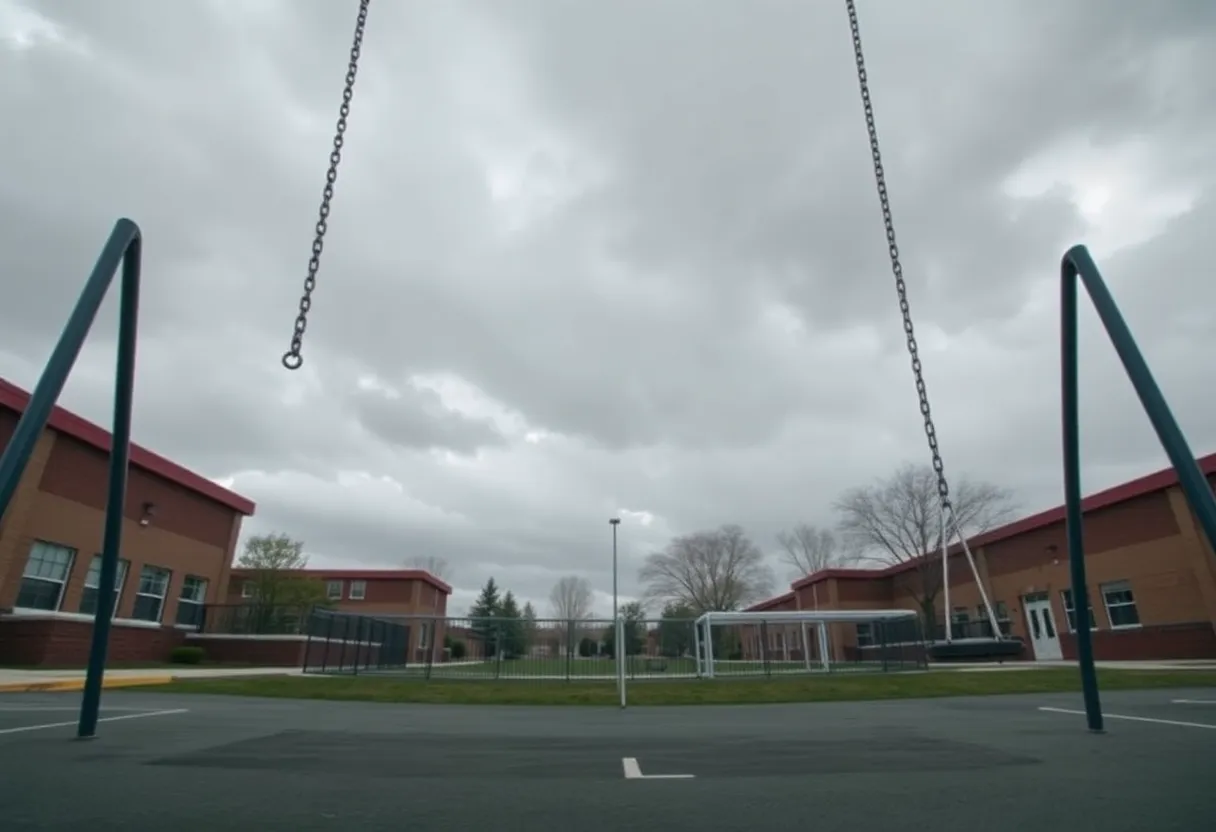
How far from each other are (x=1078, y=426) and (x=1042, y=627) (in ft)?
112

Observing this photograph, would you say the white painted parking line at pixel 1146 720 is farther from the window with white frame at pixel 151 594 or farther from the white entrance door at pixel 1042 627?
the window with white frame at pixel 151 594

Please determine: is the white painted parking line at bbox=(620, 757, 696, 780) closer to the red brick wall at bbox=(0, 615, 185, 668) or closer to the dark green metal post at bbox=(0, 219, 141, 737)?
the dark green metal post at bbox=(0, 219, 141, 737)

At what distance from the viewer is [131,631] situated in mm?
24812

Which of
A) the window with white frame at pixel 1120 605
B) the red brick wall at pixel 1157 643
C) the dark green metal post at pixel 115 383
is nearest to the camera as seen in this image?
the dark green metal post at pixel 115 383

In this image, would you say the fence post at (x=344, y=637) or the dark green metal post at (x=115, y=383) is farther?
the fence post at (x=344, y=637)

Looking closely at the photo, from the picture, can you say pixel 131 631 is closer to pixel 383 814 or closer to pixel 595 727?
pixel 595 727

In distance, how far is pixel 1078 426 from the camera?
6.27m

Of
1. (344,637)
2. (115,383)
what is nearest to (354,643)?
(344,637)

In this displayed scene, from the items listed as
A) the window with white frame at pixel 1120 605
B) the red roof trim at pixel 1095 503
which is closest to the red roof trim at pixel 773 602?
the red roof trim at pixel 1095 503

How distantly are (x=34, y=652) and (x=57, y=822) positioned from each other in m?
22.1

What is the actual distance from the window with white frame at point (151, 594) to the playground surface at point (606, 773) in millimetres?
21127

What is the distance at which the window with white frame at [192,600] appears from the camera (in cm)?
2881

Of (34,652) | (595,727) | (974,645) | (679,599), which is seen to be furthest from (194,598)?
(679,599)

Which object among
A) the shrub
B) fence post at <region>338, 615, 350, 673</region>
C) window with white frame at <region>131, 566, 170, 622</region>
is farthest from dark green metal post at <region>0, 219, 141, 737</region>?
window with white frame at <region>131, 566, 170, 622</region>
